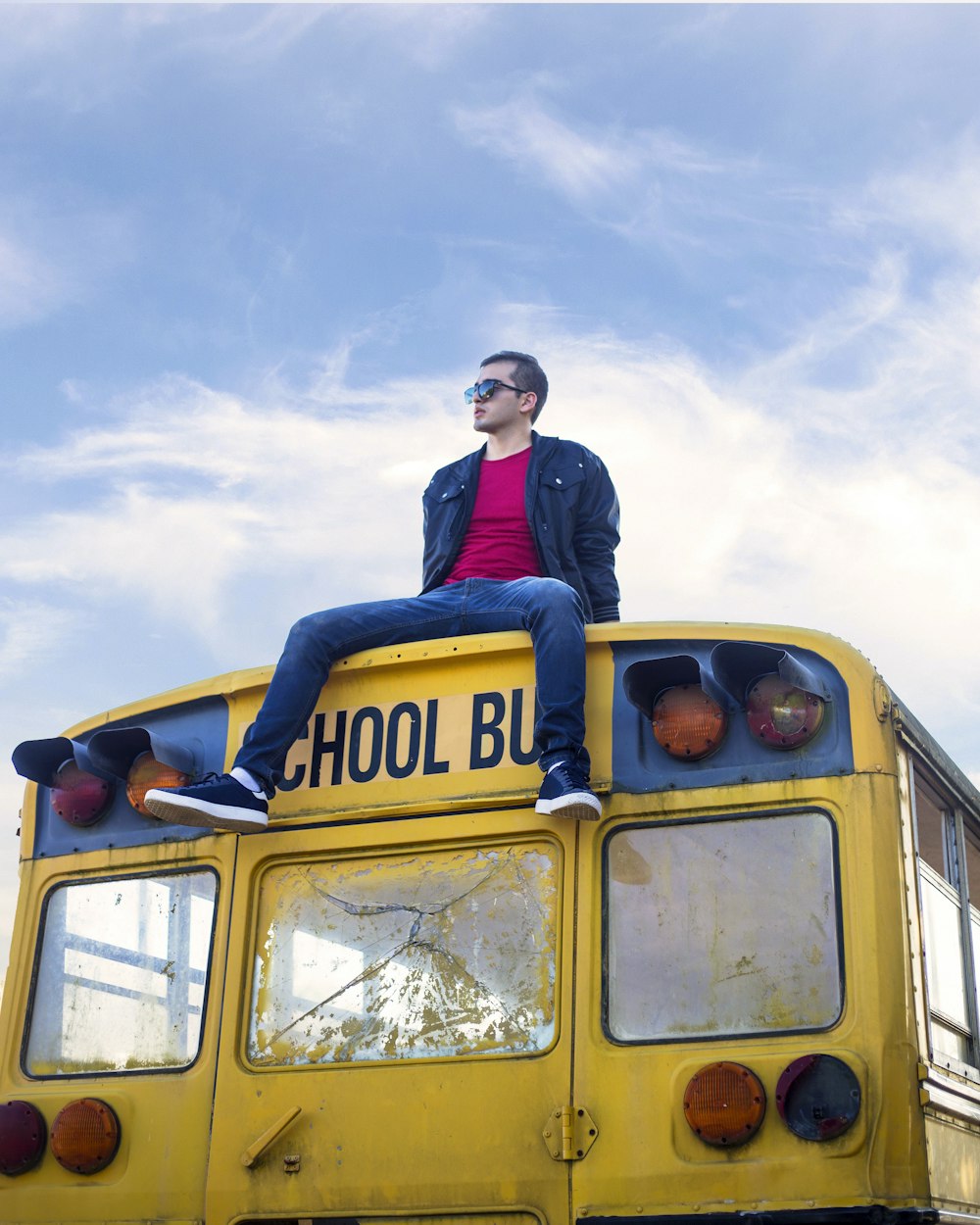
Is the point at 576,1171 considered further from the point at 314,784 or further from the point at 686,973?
the point at 314,784

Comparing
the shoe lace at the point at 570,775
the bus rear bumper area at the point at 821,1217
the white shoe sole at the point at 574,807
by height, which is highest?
the shoe lace at the point at 570,775

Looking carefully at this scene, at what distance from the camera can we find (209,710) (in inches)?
178

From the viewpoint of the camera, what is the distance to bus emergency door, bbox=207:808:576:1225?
3635 mm

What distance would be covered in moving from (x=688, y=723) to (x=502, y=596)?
76 centimetres

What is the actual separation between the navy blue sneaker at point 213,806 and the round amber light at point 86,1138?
0.76m

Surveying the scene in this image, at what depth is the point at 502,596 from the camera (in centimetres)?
439

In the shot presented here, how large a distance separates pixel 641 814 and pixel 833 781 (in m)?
0.47

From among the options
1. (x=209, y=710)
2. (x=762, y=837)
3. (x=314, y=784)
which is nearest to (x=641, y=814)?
(x=762, y=837)

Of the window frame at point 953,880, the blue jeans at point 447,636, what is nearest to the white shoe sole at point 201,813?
the blue jeans at point 447,636

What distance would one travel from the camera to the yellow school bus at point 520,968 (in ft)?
11.4

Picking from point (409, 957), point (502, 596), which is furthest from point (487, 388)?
point (409, 957)

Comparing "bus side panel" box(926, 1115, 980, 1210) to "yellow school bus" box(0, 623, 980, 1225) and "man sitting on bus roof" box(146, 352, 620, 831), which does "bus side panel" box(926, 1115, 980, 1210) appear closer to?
"yellow school bus" box(0, 623, 980, 1225)

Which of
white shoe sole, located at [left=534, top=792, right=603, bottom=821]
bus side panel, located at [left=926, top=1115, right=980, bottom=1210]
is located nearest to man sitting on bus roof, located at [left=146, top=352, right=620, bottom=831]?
white shoe sole, located at [left=534, top=792, right=603, bottom=821]

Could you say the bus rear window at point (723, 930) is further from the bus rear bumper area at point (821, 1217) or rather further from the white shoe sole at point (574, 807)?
the bus rear bumper area at point (821, 1217)
